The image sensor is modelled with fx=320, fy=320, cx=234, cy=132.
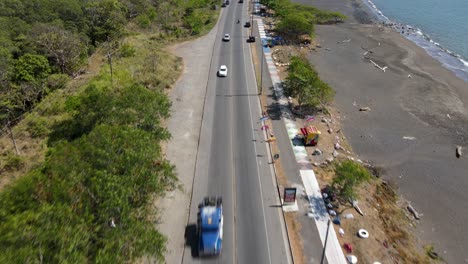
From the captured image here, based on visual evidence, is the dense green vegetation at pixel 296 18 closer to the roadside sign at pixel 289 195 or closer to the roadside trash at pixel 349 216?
the roadside sign at pixel 289 195

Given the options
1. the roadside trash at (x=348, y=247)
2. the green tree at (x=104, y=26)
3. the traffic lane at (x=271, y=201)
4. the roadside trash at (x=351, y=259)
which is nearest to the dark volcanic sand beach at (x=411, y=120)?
the roadside trash at (x=348, y=247)

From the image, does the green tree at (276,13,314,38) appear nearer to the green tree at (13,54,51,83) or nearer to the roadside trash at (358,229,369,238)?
the green tree at (13,54,51,83)

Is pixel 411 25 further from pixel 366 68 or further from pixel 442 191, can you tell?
pixel 442 191

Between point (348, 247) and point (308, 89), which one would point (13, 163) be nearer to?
point (348, 247)

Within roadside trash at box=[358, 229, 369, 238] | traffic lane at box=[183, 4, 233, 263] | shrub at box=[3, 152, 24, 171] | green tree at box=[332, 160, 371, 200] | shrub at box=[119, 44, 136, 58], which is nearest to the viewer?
traffic lane at box=[183, 4, 233, 263]

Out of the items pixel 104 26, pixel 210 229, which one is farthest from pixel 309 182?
pixel 104 26

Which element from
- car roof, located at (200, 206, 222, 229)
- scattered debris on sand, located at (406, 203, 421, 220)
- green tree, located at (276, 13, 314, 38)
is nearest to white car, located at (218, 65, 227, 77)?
green tree, located at (276, 13, 314, 38)

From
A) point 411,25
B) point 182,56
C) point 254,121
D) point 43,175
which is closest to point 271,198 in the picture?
point 254,121
